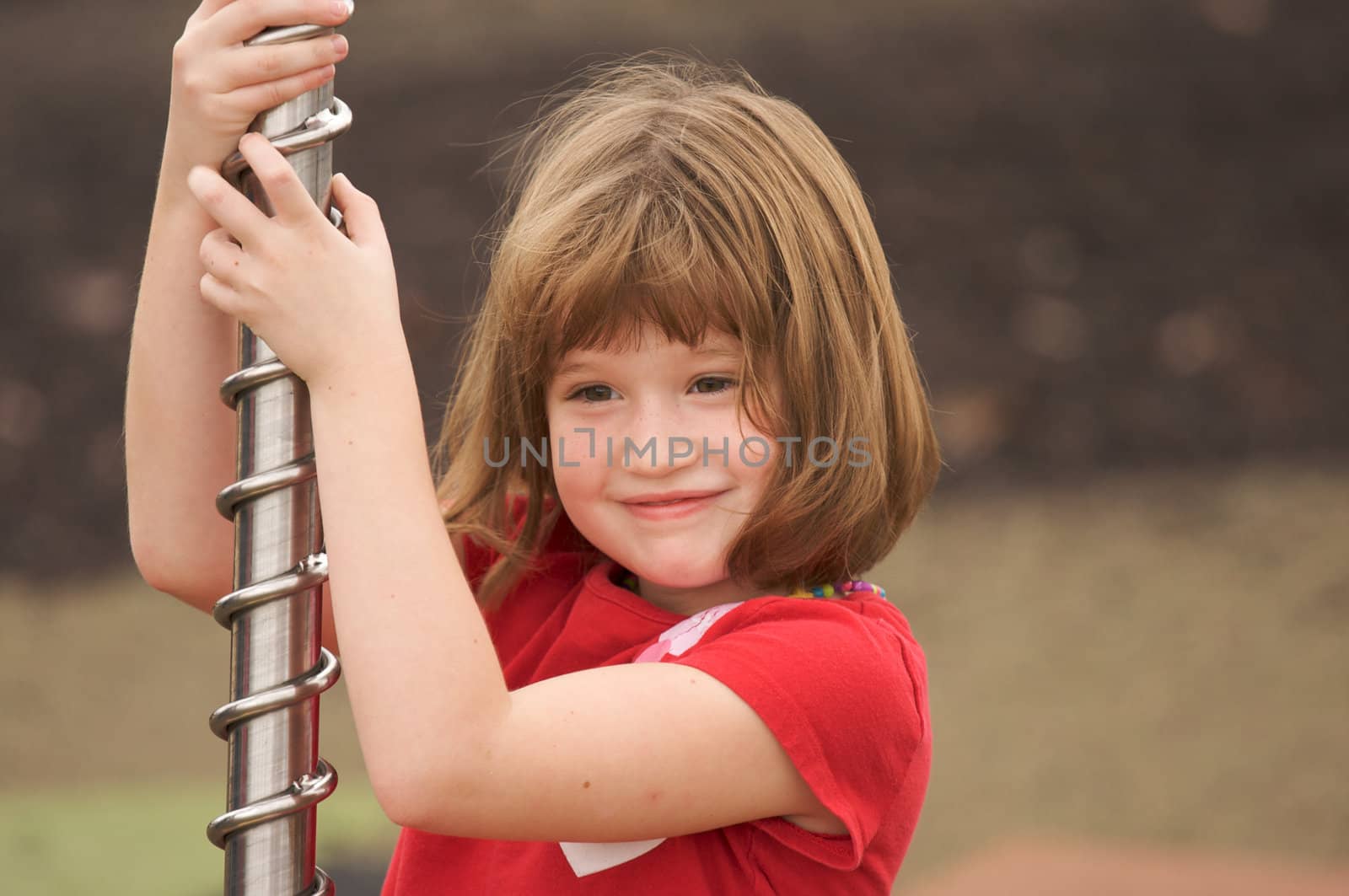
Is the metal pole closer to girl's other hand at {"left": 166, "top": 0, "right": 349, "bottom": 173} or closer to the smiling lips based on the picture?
girl's other hand at {"left": 166, "top": 0, "right": 349, "bottom": 173}

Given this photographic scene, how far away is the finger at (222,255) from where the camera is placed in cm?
77

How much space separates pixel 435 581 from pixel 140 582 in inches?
150

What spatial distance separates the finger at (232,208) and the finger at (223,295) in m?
0.03

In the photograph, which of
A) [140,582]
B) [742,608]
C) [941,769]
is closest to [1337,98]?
[941,769]

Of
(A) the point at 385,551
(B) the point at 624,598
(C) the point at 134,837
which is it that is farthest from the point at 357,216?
(C) the point at 134,837

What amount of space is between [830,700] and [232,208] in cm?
45

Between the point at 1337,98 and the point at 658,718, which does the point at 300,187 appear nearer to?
the point at 658,718

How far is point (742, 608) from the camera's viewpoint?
102 centimetres

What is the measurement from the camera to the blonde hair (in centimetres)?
102

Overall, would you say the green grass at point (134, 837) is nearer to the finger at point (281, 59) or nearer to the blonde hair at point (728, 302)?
the blonde hair at point (728, 302)

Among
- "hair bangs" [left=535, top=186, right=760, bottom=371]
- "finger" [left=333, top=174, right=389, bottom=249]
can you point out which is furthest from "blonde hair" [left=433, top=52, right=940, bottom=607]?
"finger" [left=333, top=174, right=389, bottom=249]

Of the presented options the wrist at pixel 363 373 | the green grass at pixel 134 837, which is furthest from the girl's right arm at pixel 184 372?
the green grass at pixel 134 837

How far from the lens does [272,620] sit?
75 cm

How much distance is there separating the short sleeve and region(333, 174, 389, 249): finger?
314 millimetres
